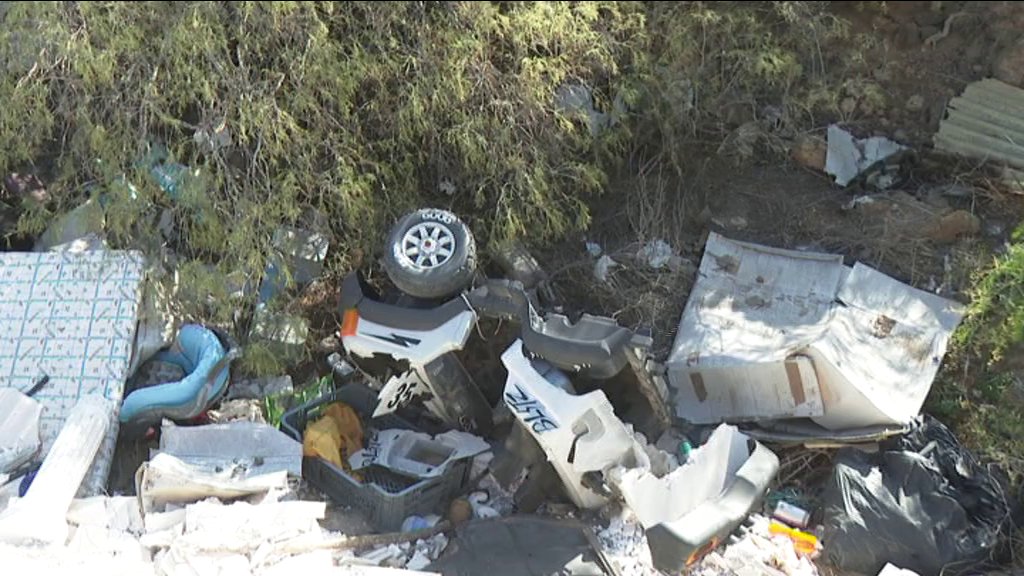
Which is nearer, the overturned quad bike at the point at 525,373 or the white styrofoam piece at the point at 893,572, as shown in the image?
the white styrofoam piece at the point at 893,572

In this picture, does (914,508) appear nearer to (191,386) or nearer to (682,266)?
(682,266)

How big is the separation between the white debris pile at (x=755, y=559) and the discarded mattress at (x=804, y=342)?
26.8 inches

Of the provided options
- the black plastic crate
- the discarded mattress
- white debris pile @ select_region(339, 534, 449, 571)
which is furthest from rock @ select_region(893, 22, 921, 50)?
white debris pile @ select_region(339, 534, 449, 571)

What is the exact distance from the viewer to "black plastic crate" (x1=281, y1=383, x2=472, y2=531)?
5012 millimetres

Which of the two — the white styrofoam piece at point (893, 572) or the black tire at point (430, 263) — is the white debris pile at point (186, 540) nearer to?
the black tire at point (430, 263)

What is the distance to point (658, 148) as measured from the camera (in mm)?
6215

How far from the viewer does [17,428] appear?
17.1 feet

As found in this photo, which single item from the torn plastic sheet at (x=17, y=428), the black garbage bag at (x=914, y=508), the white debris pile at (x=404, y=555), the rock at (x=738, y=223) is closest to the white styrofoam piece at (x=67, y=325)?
the torn plastic sheet at (x=17, y=428)

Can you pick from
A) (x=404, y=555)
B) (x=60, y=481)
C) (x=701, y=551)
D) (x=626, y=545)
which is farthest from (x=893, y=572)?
(x=60, y=481)

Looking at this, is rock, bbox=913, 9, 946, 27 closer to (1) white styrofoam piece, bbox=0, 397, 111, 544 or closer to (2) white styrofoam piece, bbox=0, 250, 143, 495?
(2) white styrofoam piece, bbox=0, 250, 143, 495

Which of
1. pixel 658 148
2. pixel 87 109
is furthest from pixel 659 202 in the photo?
pixel 87 109

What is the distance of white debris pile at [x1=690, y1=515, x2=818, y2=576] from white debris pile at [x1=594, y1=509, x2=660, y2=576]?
0.76 feet

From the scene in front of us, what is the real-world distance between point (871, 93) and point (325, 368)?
3333 millimetres

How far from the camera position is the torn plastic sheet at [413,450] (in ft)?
17.3
